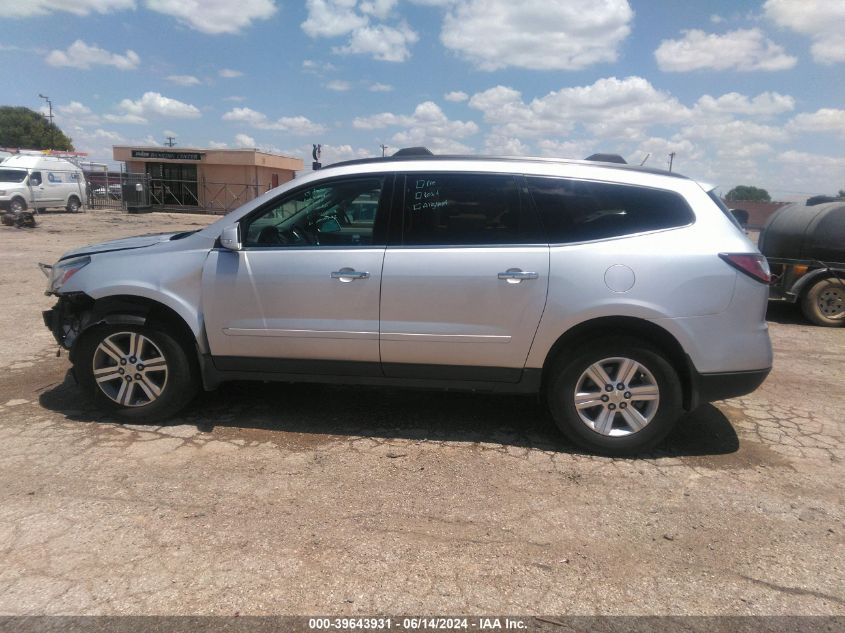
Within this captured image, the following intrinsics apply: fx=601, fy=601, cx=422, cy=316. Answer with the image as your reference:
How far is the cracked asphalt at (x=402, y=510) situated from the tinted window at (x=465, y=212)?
1.40 metres

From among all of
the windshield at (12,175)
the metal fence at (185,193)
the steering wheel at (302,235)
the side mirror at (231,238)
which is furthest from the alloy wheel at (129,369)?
the metal fence at (185,193)

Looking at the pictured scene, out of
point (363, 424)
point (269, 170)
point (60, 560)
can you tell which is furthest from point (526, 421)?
point (269, 170)

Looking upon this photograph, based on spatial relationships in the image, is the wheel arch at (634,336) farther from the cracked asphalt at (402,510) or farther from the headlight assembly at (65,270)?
the headlight assembly at (65,270)

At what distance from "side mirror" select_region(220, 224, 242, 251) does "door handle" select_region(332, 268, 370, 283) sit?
70cm

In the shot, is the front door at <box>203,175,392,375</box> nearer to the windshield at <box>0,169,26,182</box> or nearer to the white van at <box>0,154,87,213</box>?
the white van at <box>0,154,87,213</box>

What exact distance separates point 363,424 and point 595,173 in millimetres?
2374

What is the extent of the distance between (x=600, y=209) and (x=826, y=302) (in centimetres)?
641

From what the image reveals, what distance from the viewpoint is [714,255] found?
3670 mm

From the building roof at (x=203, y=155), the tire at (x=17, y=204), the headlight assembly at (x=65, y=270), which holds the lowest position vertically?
the headlight assembly at (x=65, y=270)

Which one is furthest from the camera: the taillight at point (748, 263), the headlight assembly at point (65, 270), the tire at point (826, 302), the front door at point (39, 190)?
the front door at point (39, 190)

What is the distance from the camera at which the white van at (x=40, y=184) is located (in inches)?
949

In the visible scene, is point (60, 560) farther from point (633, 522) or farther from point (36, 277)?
point (36, 277)

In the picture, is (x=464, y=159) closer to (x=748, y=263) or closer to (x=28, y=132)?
(x=748, y=263)

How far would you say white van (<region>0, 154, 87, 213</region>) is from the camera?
2411cm
